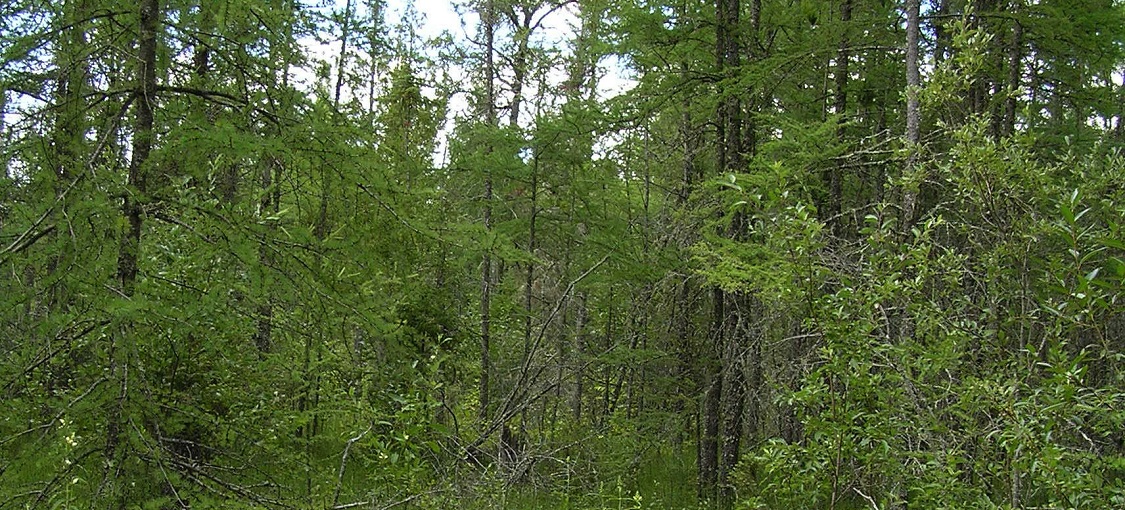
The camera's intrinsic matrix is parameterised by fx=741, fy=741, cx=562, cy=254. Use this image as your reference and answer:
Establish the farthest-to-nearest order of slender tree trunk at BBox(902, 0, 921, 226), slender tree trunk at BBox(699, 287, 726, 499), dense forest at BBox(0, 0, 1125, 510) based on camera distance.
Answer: slender tree trunk at BBox(699, 287, 726, 499) < slender tree trunk at BBox(902, 0, 921, 226) < dense forest at BBox(0, 0, 1125, 510)

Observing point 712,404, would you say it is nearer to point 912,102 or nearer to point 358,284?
point 912,102

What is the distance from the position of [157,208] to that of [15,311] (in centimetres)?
99

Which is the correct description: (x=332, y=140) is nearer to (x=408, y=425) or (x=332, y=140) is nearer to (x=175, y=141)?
(x=175, y=141)

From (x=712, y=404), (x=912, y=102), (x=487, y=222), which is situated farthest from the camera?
(x=487, y=222)

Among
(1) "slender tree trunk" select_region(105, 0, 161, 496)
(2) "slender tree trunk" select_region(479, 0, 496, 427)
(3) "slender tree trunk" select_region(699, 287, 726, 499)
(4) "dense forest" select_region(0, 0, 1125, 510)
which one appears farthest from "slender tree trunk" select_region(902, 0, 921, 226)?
(1) "slender tree trunk" select_region(105, 0, 161, 496)

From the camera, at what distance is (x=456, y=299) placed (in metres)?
11.6

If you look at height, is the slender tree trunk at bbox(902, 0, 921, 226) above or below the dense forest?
above

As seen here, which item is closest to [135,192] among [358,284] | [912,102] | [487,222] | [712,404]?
[358,284]

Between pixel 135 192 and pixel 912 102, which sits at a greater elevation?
pixel 912 102

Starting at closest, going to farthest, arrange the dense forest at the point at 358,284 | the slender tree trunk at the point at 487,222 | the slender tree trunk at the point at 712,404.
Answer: the dense forest at the point at 358,284 → the slender tree trunk at the point at 712,404 → the slender tree trunk at the point at 487,222

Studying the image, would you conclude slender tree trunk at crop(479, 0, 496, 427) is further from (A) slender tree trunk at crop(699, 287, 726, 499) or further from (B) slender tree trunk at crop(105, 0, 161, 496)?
(B) slender tree trunk at crop(105, 0, 161, 496)

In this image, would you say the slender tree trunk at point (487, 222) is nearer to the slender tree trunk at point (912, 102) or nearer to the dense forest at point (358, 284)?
the dense forest at point (358, 284)

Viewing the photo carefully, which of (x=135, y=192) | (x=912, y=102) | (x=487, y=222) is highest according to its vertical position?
(x=912, y=102)

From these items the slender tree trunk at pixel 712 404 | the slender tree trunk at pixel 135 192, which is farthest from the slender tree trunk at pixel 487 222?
the slender tree trunk at pixel 135 192
